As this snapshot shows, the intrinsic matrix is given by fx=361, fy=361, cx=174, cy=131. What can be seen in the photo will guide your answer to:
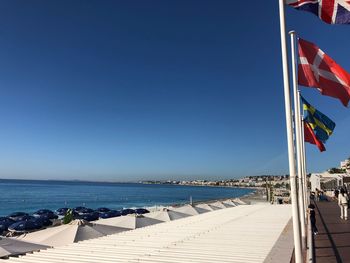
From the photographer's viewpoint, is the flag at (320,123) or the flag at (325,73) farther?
the flag at (320,123)

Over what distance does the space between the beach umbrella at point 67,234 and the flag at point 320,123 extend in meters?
12.6

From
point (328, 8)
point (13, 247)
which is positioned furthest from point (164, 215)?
point (328, 8)

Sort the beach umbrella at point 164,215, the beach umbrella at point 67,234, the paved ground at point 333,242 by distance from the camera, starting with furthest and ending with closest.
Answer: the beach umbrella at point 164,215, the beach umbrella at point 67,234, the paved ground at point 333,242

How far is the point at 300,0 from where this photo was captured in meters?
6.08

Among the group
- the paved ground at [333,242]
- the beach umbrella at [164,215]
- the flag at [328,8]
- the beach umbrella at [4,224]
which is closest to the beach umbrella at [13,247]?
the paved ground at [333,242]

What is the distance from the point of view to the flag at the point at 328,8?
585cm

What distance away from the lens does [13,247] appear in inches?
554

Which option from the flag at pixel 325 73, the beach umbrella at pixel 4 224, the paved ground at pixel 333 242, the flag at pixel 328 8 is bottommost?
the beach umbrella at pixel 4 224

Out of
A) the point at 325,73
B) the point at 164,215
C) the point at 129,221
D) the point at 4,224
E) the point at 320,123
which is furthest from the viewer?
the point at 4,224

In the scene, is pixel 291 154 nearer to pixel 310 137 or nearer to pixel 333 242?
pixel 333 242

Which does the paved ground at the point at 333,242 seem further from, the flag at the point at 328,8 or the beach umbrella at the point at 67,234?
the beach umbrella at the point at 67,234

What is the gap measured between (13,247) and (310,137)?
12321 millimetres

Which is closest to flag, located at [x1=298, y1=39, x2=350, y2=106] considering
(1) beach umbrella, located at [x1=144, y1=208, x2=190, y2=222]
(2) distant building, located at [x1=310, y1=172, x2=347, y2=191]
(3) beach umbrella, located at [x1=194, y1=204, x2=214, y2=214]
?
(1) beach umbrella, located at [x1=144, y1=208, x2=190, y2=222]

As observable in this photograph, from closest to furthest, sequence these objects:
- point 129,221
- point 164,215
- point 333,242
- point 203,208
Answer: point 333,242
point 129,221
point 164,215
point 203,208
